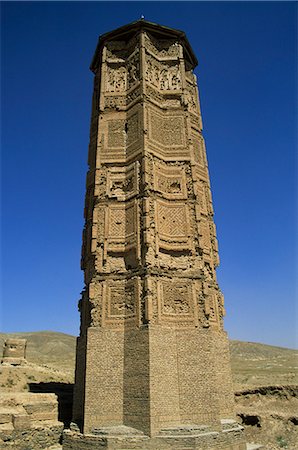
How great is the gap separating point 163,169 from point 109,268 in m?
5.11

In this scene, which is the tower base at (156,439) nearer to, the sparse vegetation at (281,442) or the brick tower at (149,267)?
the brick tower at (149,267)

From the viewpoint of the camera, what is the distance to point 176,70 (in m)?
18.5

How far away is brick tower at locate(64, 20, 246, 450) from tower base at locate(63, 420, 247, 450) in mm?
40

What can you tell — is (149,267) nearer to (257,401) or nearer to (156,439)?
(156,439)

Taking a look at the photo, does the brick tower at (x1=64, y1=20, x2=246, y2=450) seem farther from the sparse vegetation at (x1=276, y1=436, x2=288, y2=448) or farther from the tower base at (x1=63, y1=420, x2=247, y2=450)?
the sparse vegetation at (x1=276, y1=436, x2=288, y2=448)

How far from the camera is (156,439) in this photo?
11047mm

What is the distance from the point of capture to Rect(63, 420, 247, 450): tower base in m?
11.0

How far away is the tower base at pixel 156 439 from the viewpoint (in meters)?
11.0

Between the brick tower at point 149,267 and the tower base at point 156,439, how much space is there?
1.6 inches

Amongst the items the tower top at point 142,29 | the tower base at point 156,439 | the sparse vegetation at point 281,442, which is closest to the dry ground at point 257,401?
the sparse vegetation at point 281,442

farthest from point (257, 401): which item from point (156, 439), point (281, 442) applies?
point (156, 439)

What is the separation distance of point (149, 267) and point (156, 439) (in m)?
5.55

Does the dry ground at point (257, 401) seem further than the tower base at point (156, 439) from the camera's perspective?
Yes

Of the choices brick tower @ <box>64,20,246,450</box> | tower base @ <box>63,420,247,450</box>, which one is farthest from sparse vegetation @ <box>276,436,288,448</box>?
tower base @ <box>63,420,247,450</box>
